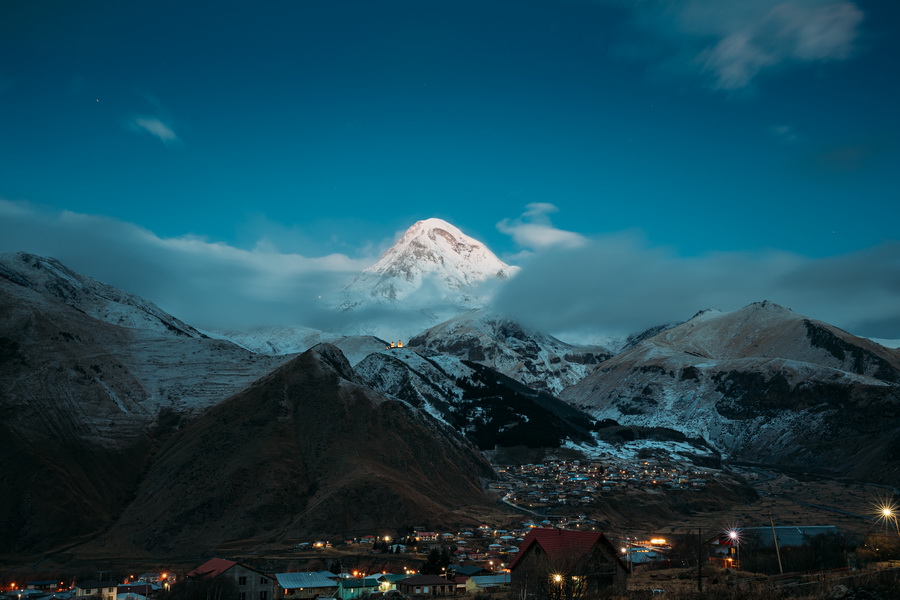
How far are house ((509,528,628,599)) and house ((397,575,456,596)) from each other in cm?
2985

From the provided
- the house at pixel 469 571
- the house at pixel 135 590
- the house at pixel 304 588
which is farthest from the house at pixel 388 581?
the house at pixel 135 590

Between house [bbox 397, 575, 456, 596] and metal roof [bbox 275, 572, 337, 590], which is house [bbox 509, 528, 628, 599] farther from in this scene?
metal roof [bbox 275, 572, 337, 590]

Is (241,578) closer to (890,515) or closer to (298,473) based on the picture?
(890,515)

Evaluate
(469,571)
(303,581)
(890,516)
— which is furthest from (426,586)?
(890,516)

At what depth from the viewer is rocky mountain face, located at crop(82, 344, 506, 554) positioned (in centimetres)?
13138

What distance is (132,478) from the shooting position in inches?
6014

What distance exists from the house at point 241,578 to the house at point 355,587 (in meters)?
8.10

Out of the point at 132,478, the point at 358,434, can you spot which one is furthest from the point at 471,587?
the point at 132,478

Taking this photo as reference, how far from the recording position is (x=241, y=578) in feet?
263

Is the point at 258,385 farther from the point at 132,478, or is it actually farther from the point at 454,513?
the point at 454,513

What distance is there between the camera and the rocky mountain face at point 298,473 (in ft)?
431

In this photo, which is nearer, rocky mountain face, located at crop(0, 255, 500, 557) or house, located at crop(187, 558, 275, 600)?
house, located at crop(187, 558, 275, 600)

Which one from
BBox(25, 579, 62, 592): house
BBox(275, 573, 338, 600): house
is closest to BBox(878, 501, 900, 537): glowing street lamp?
BBox(275, 573, 338, 600): house

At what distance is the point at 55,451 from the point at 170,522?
31.8 metres
